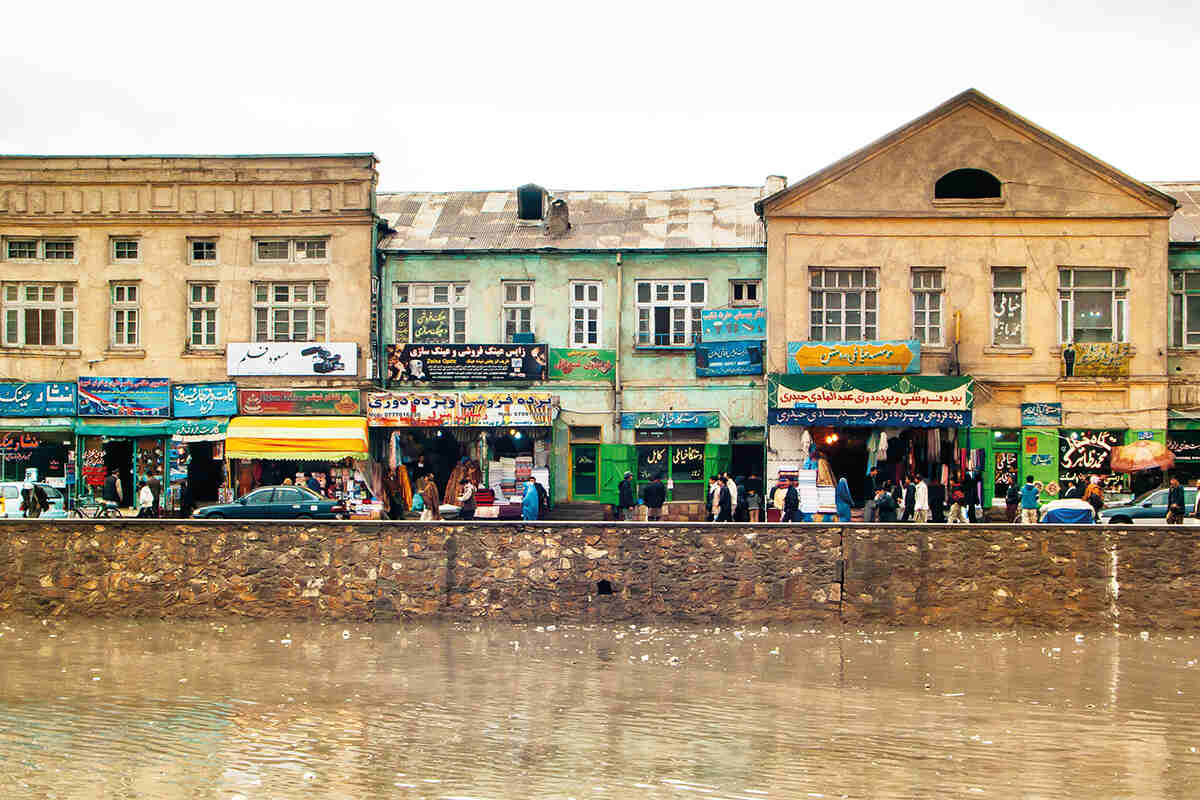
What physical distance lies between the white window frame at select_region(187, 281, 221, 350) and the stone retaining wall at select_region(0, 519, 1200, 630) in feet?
44.0

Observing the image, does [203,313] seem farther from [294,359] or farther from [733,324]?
[733,324]

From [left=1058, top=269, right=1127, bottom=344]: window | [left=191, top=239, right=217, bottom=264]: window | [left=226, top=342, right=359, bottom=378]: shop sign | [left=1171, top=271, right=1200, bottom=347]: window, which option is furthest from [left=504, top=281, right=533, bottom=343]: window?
[left=1171, top=271, right=1200, bottom=347]: window

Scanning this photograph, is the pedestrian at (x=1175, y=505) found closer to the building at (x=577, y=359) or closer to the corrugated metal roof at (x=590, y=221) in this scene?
the building at (x=577, y=359)

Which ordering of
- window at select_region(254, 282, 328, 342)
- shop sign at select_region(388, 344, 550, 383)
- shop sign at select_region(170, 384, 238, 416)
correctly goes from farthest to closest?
window at select_region(254, 282, 328, 342)
shop sign at select_region(388, 344, 550, 383)
shop sign at select_region(170, 384, 238, 416)

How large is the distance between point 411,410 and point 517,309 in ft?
12.7

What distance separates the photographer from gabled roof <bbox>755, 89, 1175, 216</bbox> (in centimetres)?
3294

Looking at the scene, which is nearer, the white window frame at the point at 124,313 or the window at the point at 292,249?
the window at the point at 292,249

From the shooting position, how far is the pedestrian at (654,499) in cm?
3203

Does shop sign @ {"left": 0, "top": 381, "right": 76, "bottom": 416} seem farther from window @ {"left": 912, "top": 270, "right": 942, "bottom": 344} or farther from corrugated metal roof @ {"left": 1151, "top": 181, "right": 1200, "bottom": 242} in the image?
corrugated metal roof @ {"left": 1151, "top": 181, "right": 1200, "bottom": 242}

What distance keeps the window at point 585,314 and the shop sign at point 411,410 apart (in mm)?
3618

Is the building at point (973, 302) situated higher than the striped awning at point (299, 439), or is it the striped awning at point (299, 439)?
the building at point (973, 302)

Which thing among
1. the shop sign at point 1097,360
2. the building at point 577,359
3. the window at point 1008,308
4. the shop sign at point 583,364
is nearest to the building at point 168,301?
the building at point 577,359

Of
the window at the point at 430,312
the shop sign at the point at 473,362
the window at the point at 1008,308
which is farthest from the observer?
the window at the point at 430,312

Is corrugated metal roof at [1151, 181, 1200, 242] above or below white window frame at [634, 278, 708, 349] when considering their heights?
above
